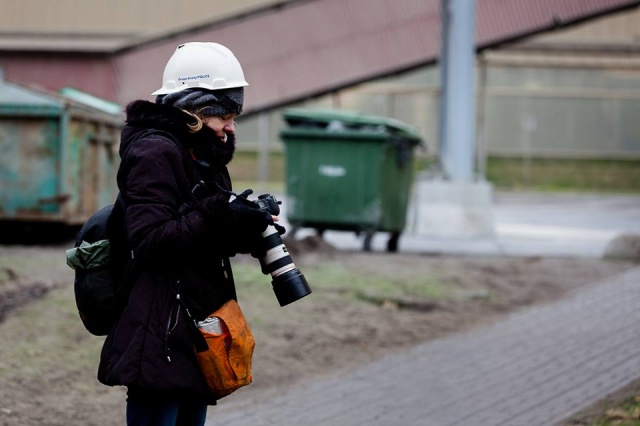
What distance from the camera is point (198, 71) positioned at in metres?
3.88

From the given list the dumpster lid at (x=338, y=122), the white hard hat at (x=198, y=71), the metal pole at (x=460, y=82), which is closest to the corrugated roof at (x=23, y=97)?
the dumpster lid at (x=338, y=122)

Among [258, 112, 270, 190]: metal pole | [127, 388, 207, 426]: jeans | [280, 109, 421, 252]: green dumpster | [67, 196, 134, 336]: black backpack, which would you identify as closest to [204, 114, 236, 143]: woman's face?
[67, 196, 134, 336]: black backpack

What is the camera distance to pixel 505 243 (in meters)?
17.5

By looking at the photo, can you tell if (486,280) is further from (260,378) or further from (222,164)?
(222,164)

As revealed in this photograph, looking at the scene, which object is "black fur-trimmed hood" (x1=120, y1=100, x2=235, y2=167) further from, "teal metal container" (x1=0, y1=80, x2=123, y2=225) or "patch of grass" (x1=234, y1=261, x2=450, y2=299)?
"teal metal container" (x1=0, y1=80, x2=123, y2=225)

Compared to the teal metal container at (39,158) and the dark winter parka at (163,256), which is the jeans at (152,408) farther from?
the teal metal container at (39,158)

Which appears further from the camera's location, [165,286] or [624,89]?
[624,89]

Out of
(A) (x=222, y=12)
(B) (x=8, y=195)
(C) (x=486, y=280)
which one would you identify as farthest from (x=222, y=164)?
(A) (x=222, y=12)

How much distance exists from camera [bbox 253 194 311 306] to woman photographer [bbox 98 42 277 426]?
0.04 metres

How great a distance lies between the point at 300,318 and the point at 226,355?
5.88 metres

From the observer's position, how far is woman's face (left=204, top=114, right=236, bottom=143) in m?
3.88

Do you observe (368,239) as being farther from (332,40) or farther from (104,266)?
(104,266)

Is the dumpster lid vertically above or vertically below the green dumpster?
above

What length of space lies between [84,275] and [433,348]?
531 centimetres
